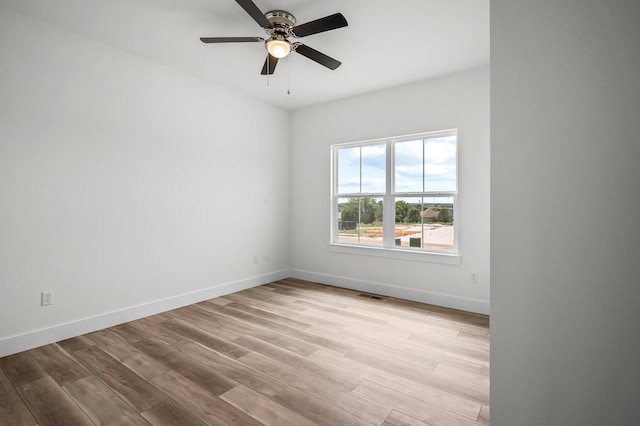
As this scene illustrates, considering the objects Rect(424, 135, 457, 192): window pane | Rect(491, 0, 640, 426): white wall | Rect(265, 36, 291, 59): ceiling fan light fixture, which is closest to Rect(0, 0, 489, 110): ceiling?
Rect(265, 36, 291, 59): ceiling fan light fixture

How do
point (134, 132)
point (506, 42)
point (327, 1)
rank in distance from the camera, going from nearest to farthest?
point (506, 42), point (327, 1), point (134, 132)

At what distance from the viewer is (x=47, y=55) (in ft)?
8.82

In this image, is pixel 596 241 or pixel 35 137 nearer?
pixel 596 241

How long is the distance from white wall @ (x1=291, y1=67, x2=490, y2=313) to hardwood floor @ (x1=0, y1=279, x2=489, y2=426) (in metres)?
0.58

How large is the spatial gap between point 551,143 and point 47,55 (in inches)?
151

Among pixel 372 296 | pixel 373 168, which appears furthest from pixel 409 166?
pixel 372 296

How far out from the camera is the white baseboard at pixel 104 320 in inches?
99.7

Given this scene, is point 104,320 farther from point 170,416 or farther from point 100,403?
point 170,416

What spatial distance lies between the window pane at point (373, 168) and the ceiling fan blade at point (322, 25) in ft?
7.44

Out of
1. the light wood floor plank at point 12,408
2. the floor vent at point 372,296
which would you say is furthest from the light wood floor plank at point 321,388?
the floor vent at point 372,296

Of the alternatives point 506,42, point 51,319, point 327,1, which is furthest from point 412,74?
point 51,319

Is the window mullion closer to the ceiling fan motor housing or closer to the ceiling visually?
the ceiling

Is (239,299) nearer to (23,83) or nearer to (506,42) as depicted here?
(23,83)

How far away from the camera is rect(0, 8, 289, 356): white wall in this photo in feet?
8.38
